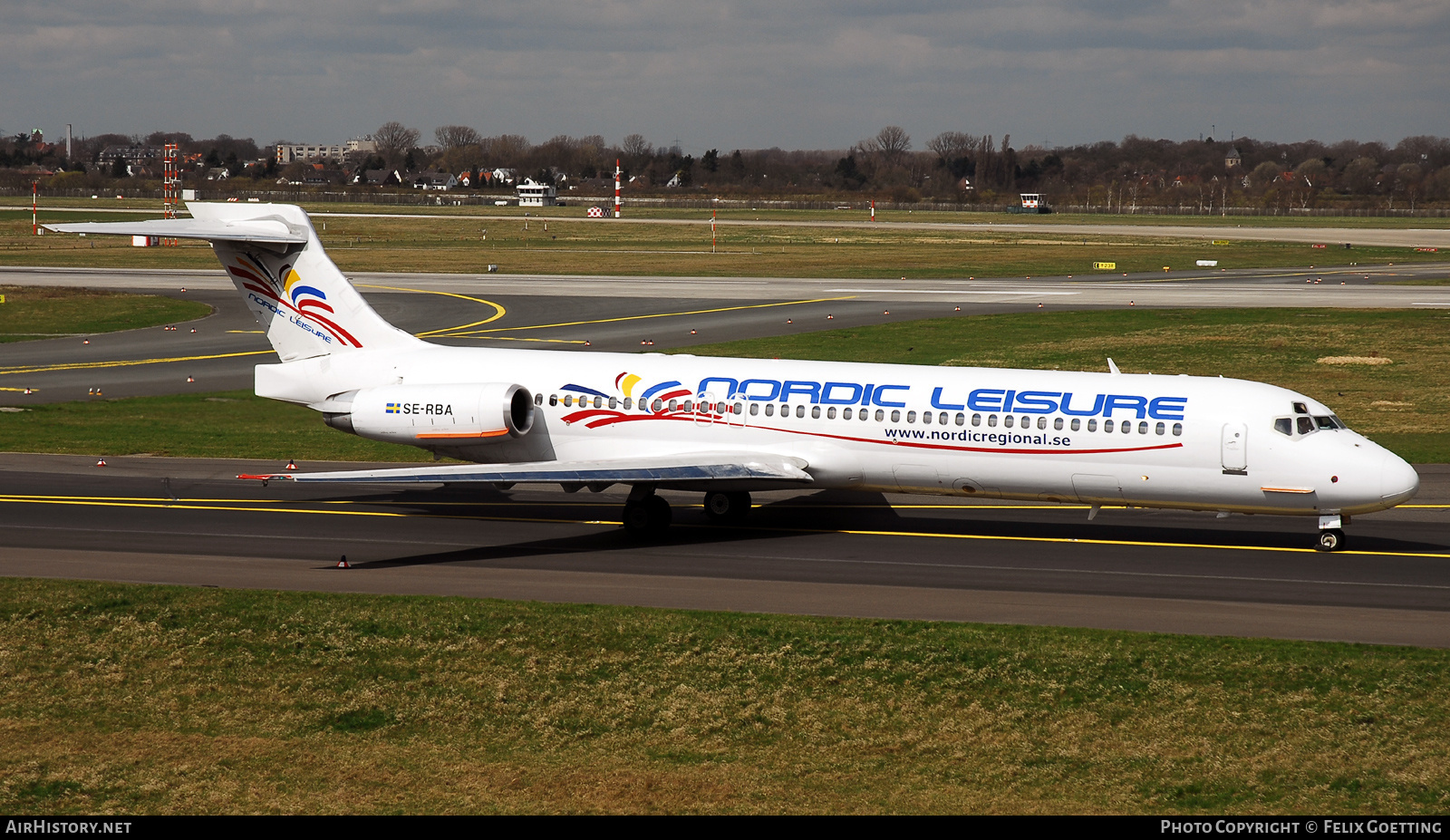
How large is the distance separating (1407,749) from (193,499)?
2413 centimetres

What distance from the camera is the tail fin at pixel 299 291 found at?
29.9 metres

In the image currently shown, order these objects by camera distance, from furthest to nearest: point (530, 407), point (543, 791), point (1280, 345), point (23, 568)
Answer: point (1280, 345) < point (530, 407) < point (23, 568) < point (543, 791)

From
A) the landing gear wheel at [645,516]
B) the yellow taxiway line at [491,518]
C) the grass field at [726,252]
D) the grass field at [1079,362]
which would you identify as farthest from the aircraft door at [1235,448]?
the grass field at [726,252]

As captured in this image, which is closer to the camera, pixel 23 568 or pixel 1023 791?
pixel 1023 791

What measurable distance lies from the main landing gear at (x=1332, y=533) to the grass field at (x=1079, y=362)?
990cm

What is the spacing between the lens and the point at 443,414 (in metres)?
28.0

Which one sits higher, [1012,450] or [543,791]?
[1012,450]

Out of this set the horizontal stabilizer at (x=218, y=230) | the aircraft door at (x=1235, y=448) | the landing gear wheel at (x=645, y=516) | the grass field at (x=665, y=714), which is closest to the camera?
the grass field at (x=665, y=714)

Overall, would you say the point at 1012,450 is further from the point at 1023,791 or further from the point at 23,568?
the point at 23,568

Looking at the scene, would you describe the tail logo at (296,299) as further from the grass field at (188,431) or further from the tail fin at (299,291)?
the grass field at (188,431)

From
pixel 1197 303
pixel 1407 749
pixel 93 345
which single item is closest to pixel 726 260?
pixel 1197 303

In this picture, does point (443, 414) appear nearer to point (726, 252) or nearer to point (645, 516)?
point (645, 516)

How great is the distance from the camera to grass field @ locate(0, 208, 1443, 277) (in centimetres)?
9100

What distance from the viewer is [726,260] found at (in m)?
96.1
